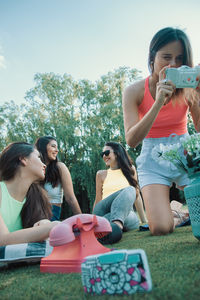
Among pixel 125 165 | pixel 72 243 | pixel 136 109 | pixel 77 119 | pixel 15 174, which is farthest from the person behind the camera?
pixel 77 119

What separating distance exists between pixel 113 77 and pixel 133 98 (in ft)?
40.9

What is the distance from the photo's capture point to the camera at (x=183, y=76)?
1.87m

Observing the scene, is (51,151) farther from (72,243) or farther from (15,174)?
(72,243)

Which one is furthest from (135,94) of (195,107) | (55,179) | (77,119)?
(77,119)

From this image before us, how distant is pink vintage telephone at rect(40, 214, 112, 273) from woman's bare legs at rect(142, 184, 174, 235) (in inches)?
43.1

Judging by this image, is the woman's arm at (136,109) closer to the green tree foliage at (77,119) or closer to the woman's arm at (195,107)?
the woman's arm at (195,107)

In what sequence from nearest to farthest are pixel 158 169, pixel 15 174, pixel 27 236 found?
pixel 27 236 < pixel 15 174 < pixel 158 169

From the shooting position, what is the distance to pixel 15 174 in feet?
7.06

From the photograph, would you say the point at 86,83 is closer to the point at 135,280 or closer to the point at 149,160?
the point at 149,160

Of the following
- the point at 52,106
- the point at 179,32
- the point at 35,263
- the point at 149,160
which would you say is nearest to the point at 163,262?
the point at 35,263

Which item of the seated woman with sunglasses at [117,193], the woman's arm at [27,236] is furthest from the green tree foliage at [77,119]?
the woman's arm at [27,236]

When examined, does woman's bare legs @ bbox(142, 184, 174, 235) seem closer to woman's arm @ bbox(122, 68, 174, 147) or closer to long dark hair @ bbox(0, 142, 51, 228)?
woman's arm @ bbox(122, 68, 174, 147)

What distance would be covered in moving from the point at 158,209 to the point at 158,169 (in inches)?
14.7

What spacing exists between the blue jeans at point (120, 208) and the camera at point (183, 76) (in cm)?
155
